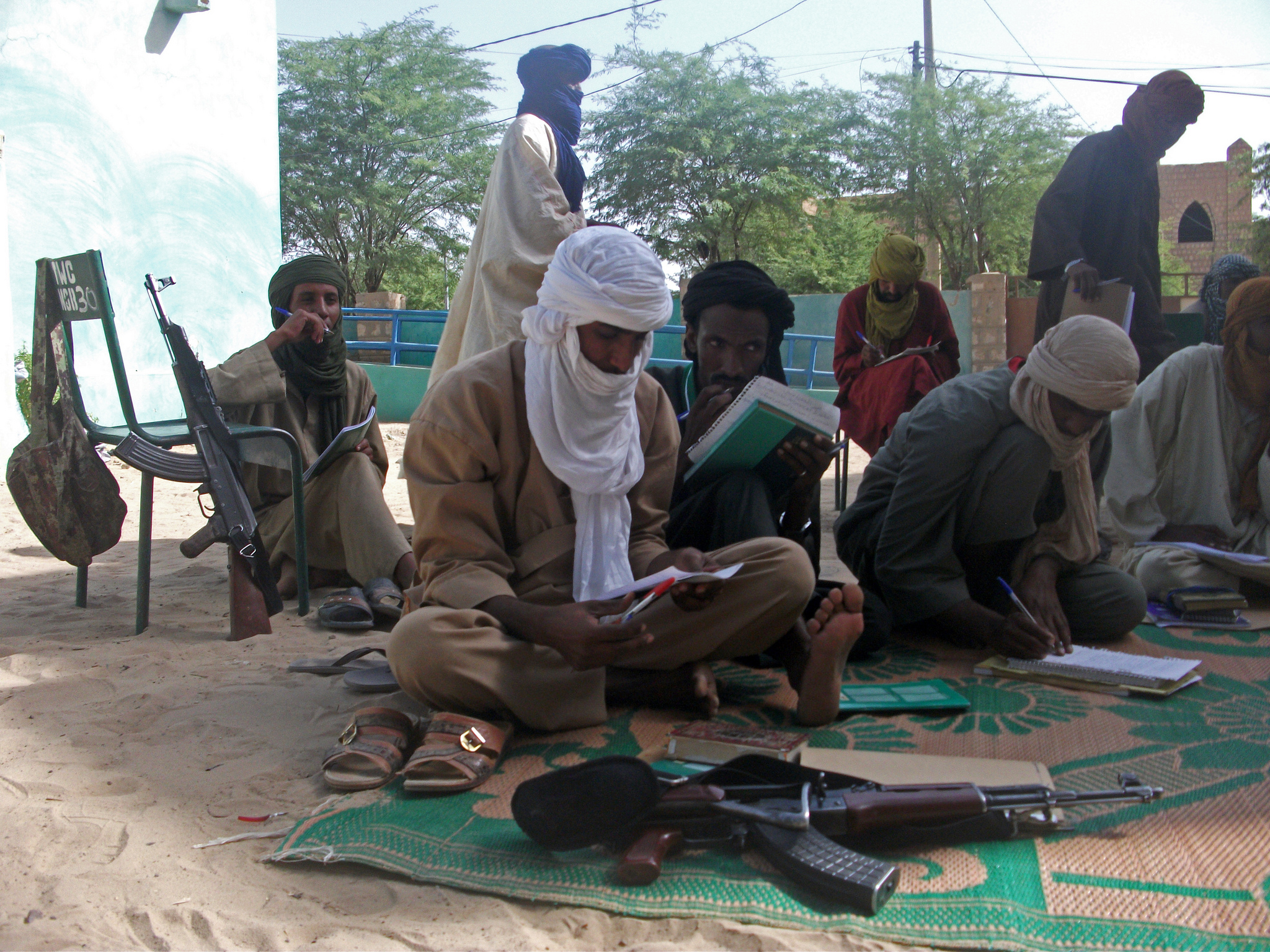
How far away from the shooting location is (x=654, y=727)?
2.48 metres

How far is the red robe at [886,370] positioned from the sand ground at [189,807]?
311 cm

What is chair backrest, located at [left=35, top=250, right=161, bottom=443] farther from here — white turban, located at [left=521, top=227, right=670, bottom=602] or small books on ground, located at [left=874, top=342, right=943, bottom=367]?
small books on ground, located at [left=874, top=342, right=943, bottom=367]

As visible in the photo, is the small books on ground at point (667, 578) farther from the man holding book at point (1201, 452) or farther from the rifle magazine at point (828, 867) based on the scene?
the man holding book at point (1201, 452)

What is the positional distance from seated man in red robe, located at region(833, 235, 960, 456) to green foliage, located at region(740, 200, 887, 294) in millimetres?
16374

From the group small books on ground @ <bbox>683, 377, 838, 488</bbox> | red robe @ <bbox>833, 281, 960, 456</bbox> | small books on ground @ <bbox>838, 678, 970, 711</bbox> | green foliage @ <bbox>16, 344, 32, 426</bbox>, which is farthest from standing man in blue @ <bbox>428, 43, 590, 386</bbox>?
green foliage @ <bbox>16, 344, 32, 426</bbox>

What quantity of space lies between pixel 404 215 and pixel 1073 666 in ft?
73.7

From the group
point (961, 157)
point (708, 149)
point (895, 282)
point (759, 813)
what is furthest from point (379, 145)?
point (759, 813)

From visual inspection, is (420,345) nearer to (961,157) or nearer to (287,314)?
(287,314)

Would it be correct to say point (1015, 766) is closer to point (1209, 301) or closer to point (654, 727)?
point (654, 727)

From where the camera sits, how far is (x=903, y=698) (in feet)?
8.70

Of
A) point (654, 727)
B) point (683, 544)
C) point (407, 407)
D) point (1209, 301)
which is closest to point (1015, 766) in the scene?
point (654, 727)

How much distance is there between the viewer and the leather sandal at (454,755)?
205cm

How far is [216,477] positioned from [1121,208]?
14.5ft

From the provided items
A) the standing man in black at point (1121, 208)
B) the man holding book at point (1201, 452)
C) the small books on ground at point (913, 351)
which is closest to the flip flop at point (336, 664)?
the man holding book at point (1201, 452)
